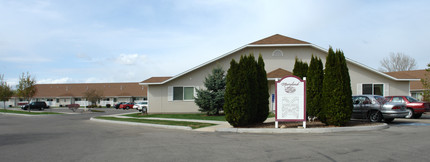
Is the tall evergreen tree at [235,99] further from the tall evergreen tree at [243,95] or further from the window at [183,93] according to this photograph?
the window at [183,93]

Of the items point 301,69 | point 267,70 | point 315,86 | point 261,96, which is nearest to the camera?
point 315,86

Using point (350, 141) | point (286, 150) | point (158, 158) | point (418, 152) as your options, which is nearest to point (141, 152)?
point (158, 158)

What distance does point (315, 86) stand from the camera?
51.9 ft

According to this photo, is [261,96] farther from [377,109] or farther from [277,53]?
[277,53]

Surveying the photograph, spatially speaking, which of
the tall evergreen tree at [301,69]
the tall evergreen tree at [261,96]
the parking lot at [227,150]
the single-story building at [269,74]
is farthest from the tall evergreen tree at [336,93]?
the single-story building at [269,74]

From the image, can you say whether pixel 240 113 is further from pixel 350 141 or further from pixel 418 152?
pixel 418 152

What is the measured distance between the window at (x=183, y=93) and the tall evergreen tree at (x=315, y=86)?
13.3 m

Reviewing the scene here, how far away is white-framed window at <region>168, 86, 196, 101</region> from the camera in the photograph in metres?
27.9

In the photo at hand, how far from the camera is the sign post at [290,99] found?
14.6m

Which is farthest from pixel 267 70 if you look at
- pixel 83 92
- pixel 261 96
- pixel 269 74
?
pixel 83 92

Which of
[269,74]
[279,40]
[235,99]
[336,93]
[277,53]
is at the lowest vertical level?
[235,99]

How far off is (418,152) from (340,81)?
626 cm

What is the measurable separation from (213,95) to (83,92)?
5162cm

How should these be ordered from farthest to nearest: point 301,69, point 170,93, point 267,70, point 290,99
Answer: point 170,93
point 267,70
point 301,69
point 290,99
